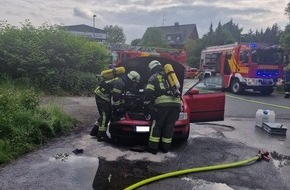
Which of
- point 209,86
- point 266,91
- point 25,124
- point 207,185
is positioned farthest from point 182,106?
point 266,91

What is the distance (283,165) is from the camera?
19.6ft

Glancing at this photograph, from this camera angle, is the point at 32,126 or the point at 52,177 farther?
the point at 32,126

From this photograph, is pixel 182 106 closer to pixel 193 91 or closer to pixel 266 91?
pixel 193 91

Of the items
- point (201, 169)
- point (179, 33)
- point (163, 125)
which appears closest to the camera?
point (201, 169)

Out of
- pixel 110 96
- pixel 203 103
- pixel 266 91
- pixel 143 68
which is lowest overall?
pixel 266 91

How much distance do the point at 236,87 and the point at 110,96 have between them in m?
13.4

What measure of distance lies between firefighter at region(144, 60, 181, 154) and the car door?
1153 millimetres

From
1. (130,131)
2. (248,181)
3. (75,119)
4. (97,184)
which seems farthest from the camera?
(75,119)

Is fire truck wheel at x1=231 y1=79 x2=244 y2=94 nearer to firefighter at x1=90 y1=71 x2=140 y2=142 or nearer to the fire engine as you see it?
Answer: the fire engine

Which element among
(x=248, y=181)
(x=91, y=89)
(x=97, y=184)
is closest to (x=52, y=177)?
(x=97, y=184)

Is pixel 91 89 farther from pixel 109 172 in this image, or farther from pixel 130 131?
pixel 109 172

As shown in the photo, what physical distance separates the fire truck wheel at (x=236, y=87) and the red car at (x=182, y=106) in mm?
10973

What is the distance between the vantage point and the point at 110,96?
6.91 m

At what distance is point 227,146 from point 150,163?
2.17 meters
